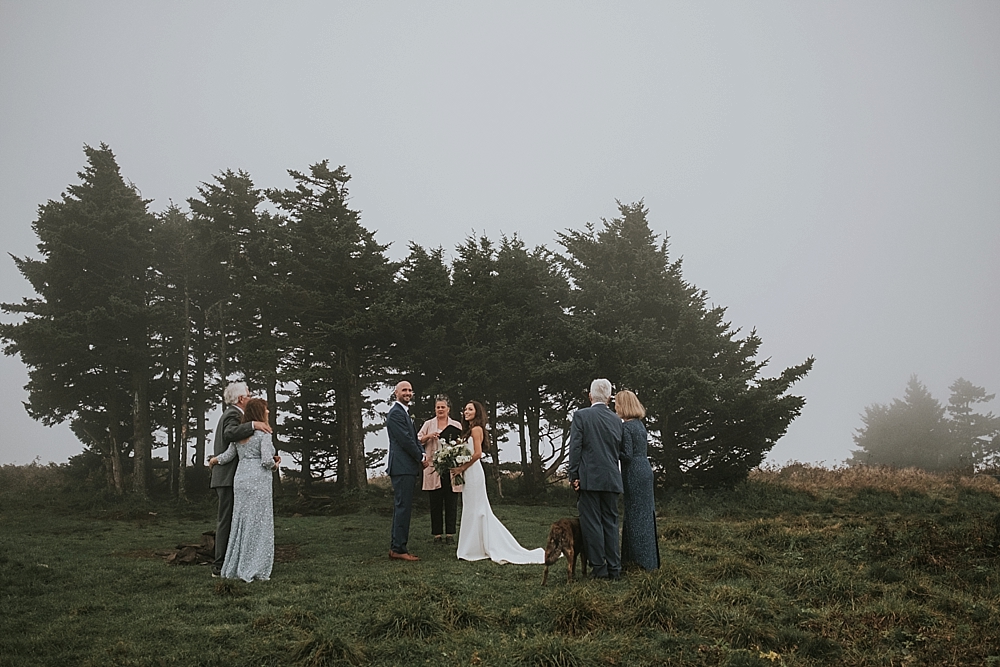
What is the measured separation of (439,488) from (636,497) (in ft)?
15.3

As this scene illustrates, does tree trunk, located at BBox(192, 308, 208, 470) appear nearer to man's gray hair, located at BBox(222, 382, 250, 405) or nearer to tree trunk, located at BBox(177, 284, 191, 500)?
tree trunk, located at BBox(177, 284, 191, 500)

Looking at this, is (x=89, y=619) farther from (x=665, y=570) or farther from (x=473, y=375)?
(x=473, y=375)

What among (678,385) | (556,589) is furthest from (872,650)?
(678,385)

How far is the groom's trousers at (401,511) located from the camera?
34.3 ft

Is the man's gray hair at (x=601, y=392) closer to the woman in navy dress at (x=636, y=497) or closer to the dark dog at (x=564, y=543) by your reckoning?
the woman in navy dress at (x=636, y=497)

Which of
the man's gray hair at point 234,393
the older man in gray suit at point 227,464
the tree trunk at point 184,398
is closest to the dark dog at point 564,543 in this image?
the older man in gray suit at point 227,464

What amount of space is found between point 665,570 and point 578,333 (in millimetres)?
15714

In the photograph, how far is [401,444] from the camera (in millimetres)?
10648

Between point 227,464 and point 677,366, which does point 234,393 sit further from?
point 677,366

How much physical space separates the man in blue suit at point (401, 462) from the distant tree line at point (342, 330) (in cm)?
1251

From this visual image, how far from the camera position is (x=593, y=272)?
26188 millimetres

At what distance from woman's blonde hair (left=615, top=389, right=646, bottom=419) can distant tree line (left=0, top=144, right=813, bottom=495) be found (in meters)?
13.2

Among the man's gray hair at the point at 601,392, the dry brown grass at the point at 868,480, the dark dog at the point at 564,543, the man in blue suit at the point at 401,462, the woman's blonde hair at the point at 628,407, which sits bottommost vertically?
the dry brown grass at the point at 868,480

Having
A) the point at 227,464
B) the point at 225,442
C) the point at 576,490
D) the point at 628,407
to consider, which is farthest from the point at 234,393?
the point at 628,407
